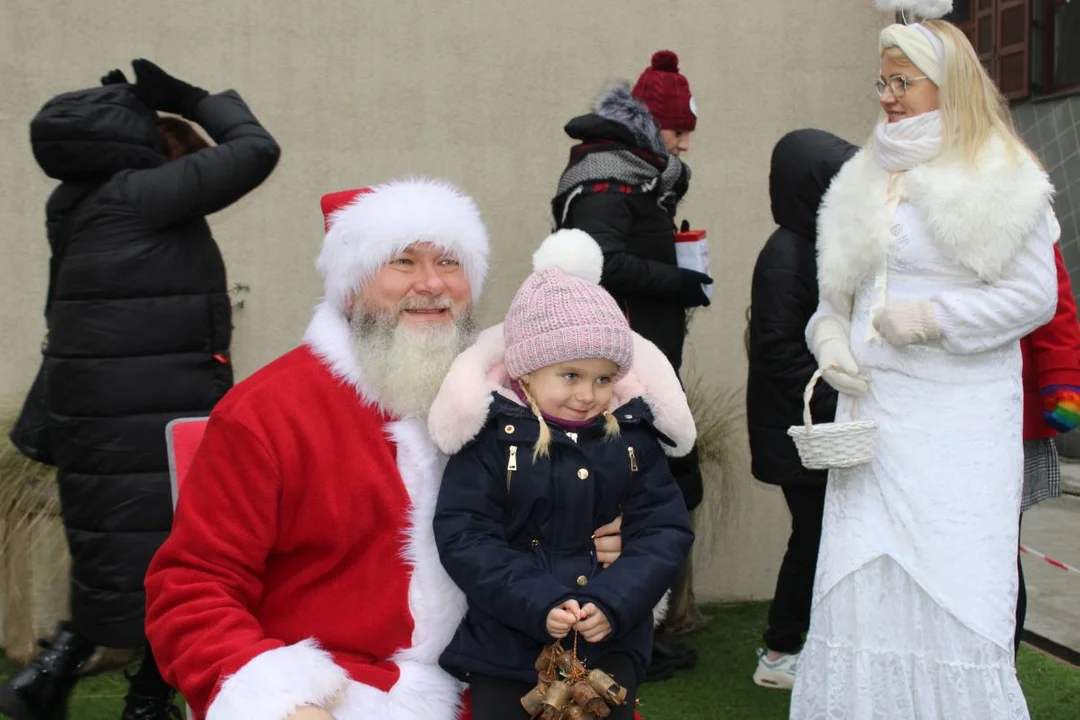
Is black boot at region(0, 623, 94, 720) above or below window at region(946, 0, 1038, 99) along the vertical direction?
below

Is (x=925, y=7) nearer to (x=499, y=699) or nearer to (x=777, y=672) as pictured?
(x=499, y=699)

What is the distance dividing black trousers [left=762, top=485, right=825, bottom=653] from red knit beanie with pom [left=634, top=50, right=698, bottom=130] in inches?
57.5

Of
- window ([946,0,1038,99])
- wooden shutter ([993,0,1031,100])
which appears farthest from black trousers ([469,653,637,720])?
wooden shutter ([993,0,1031,100])

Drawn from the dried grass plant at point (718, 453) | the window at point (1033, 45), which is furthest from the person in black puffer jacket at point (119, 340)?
the window at point (1033, 45)

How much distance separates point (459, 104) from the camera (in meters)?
5.42

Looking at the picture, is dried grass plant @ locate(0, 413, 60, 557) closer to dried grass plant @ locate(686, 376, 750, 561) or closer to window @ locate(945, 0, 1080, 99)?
dried grass plant @ locate(686, 376, 750, 561)

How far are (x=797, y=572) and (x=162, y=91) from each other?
2.73 meters

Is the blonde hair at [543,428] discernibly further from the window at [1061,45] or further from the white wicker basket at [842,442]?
the window at [1061,45]

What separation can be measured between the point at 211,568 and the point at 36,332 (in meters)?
3.31

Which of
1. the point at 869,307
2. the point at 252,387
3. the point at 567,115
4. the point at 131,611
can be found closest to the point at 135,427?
the point at 131,611

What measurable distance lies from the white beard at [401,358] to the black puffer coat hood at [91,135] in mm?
1587

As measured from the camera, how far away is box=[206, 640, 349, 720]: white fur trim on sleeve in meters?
2.02

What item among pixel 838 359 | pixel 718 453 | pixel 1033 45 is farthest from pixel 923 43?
pixel 1033 45

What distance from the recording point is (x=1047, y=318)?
3330 mm
